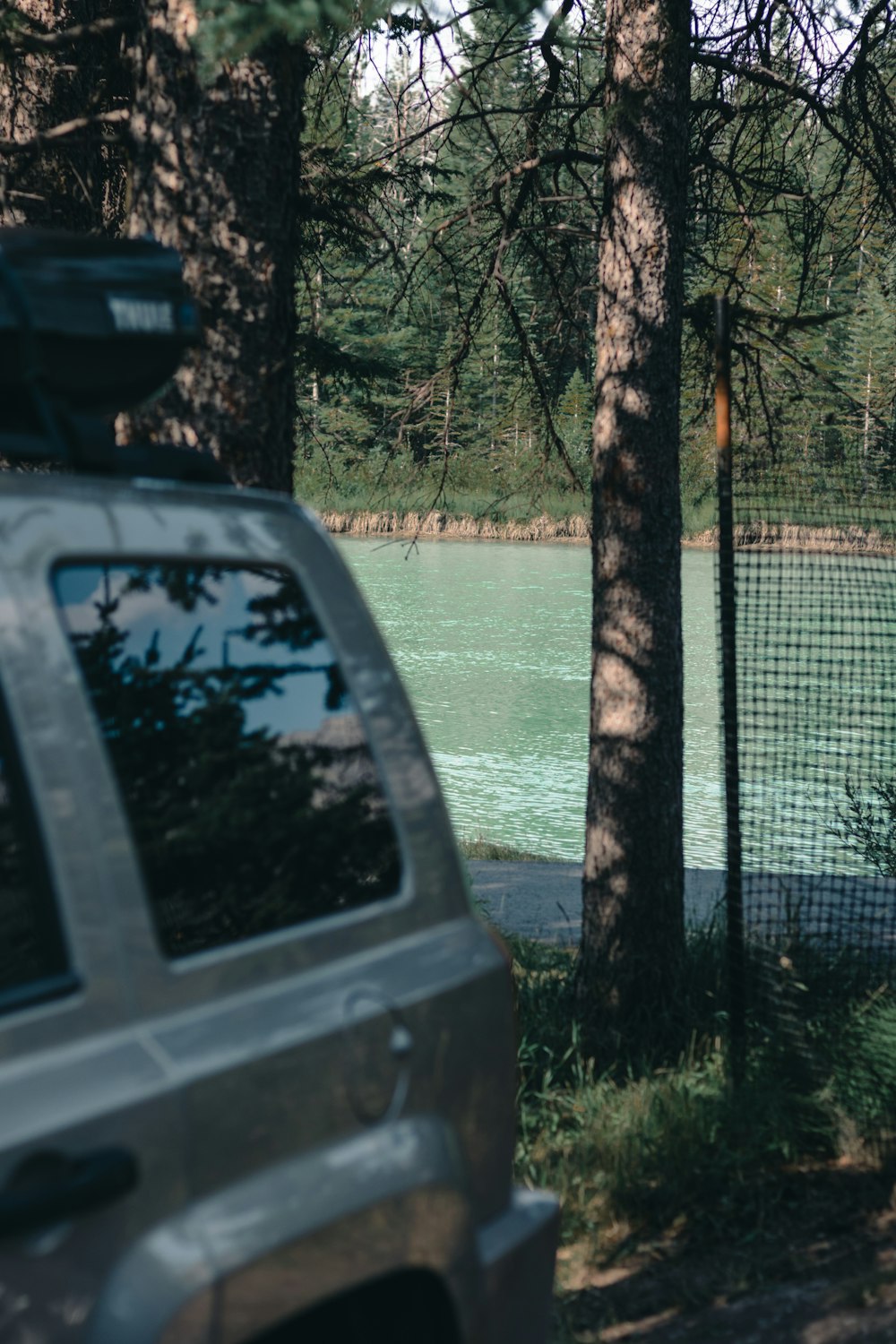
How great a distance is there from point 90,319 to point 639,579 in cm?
421

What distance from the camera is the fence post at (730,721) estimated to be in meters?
5.04

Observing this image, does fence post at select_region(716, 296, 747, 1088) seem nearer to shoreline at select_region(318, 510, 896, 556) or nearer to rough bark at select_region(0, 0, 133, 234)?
shoreline at select_region(318, 510, 896, 556)

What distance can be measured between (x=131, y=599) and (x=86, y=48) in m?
6.02

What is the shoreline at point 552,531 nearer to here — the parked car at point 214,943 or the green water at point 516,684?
the green water at point 516,684

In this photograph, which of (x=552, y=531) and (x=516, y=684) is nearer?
(x=516, y=684)

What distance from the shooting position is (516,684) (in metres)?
24.6

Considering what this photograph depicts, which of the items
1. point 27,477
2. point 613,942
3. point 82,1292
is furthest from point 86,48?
point 82,1292

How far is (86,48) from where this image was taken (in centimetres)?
712

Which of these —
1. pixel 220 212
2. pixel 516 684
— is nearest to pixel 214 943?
pixel 220 212

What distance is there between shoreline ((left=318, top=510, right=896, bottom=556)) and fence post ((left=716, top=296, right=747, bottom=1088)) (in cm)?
26

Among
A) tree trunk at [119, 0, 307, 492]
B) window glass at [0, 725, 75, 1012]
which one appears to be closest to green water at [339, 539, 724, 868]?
tree trunk at [119, 0, 307, 492]

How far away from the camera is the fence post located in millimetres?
5043

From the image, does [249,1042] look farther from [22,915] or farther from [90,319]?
[90,319]

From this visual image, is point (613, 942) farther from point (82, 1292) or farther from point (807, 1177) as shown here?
point (82, 1292)
